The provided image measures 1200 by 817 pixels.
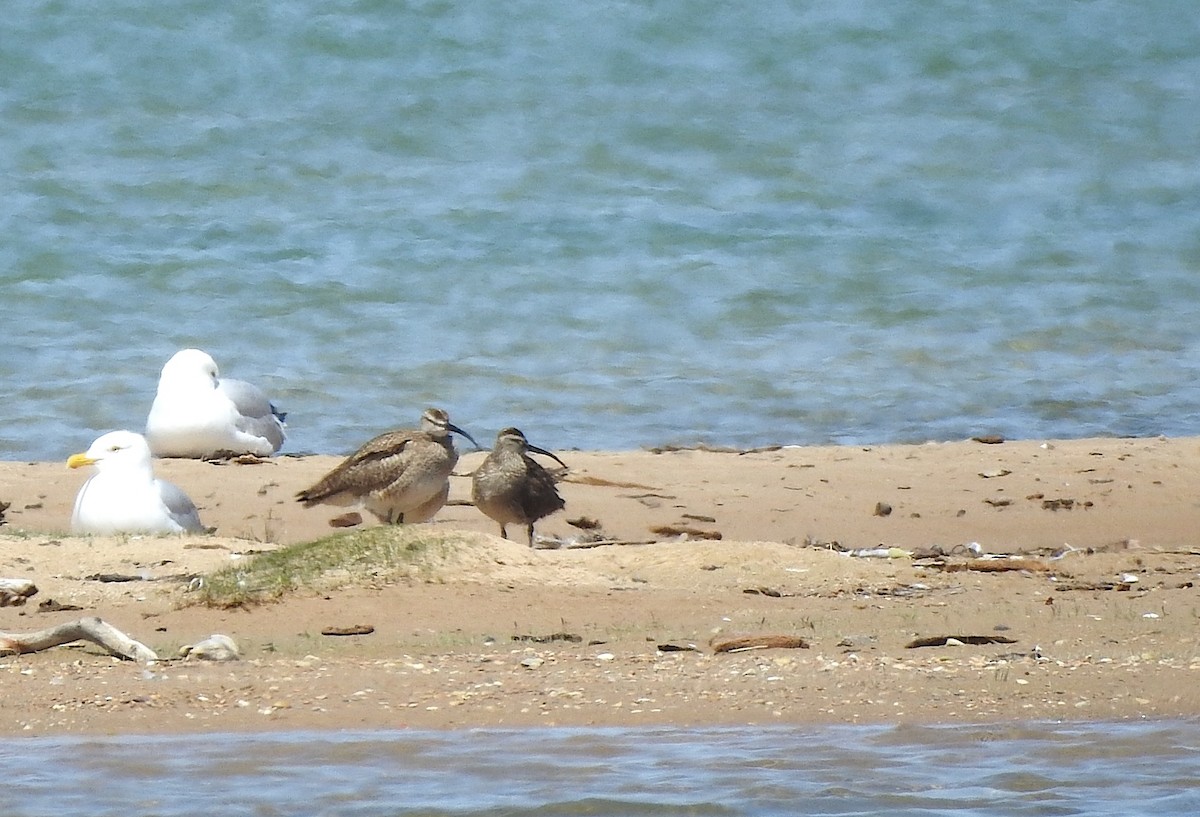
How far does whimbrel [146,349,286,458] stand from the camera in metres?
11.8

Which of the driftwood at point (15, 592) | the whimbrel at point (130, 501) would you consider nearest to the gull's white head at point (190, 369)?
the whimbrel at point (130, 501)

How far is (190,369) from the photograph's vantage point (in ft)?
39.7

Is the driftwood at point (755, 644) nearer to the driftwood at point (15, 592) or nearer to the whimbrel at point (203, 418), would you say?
the driftwood at point (15, 592)

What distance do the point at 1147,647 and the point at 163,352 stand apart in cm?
1070

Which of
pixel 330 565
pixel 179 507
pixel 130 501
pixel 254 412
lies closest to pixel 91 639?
pixel 330 565

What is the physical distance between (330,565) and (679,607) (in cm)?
134

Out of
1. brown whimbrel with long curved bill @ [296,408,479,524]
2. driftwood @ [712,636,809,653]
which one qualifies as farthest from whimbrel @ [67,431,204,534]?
driftwood @ [712,636,809,653]

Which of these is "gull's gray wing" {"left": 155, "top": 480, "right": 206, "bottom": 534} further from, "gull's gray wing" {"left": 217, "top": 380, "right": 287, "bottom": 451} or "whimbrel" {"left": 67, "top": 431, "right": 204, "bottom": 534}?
"gull's gray wing" {"left": 217, "top": 380, "right": 287, "bottom": 451}

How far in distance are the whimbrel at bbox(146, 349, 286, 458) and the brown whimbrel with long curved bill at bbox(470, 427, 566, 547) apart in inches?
109

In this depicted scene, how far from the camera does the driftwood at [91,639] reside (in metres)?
6.66

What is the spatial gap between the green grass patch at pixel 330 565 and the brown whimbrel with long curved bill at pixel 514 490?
1.17 meters

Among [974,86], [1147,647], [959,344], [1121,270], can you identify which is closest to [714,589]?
[1147,647]

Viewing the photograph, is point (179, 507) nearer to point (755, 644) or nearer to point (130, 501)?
point (130, 501)

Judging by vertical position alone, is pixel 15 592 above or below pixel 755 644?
above
